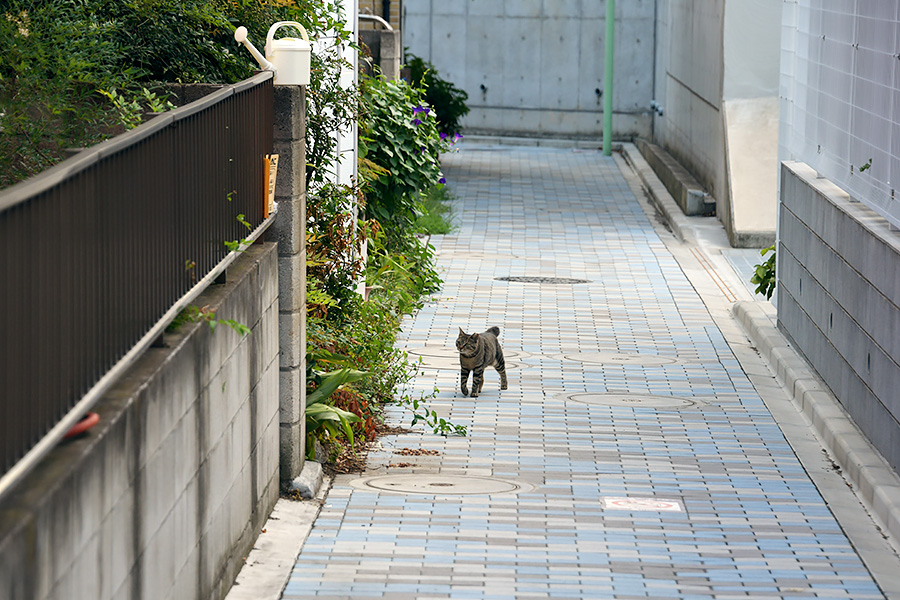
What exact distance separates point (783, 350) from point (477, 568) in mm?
6425

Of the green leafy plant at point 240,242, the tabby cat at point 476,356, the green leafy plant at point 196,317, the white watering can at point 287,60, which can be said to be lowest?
the tabby cat at point 476,356

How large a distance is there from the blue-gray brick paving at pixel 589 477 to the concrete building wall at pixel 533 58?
62.0 ft

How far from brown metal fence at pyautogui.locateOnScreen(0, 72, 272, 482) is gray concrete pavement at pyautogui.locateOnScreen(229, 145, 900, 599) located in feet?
6.47

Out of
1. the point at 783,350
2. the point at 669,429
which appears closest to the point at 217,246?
the point at 669,429

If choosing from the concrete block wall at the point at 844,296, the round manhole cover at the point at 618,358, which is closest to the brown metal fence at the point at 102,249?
the concrete block wall at the point at 844,296

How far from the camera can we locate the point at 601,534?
8133 millimetres

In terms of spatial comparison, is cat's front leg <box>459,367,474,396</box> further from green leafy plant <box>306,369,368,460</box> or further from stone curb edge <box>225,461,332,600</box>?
stone curb edge <box>225,461,332,600</box>

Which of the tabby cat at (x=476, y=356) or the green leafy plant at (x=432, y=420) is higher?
the tabby cat at (x=476, y=356)

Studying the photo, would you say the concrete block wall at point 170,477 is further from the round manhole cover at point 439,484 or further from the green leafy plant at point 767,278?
the green leafy plant at point 767,278

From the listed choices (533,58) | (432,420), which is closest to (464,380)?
(432,420)

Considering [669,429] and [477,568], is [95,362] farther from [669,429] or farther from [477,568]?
[669,429]

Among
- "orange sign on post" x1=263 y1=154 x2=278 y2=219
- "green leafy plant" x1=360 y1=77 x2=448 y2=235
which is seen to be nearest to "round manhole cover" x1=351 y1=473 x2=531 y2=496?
"orange sign on post" x1=263 y1=154 x2=278 y2=219

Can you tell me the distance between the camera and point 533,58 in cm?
3606

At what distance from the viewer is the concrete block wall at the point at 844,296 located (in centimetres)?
930
